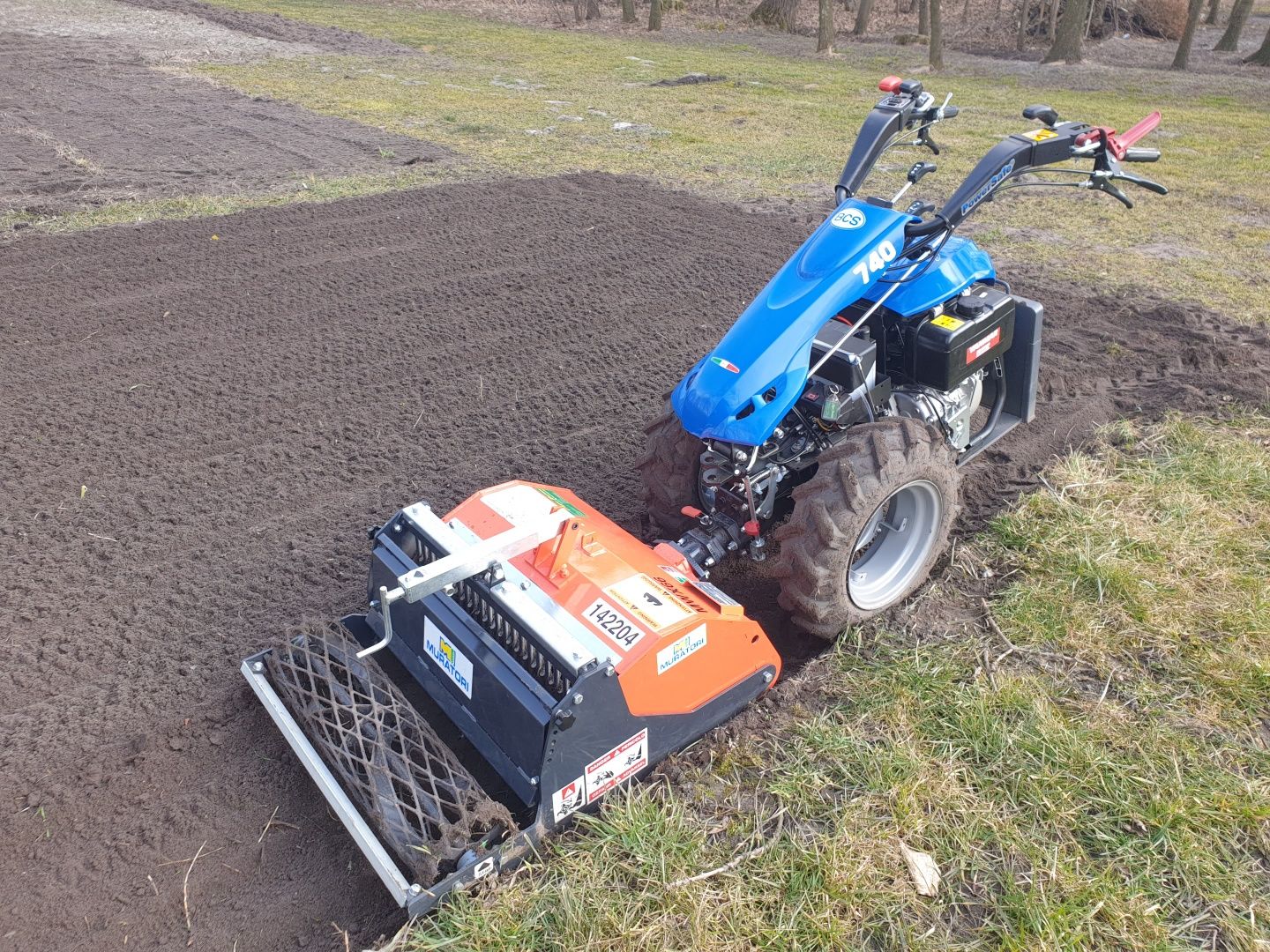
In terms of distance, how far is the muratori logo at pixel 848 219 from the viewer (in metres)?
3.60

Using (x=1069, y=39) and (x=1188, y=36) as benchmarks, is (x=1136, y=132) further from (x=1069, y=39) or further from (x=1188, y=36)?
(x=1069, y=39)

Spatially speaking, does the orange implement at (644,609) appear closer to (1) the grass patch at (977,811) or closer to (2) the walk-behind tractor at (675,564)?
(2) the walk-behind tractor at (675,564)

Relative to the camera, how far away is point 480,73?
49.3 feet

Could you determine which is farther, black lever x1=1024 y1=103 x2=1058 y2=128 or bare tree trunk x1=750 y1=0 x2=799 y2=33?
bare tree trunk x1=750 y1=0 x2=799 y2=33

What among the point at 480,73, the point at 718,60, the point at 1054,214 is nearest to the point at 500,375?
the point at 1054,214

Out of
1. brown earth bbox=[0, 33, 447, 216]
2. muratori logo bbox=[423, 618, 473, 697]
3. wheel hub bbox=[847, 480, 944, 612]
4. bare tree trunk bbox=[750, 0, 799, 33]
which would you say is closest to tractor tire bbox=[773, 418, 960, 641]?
wheel hub bbox=[847, 480, 944, 612]

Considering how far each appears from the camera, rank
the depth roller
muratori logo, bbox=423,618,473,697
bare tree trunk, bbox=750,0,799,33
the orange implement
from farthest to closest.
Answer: bare tree trunk, bbox=750,0,799,33 < muratori logo, bbox=423,618,473,697 < the orange implement < the depth roller

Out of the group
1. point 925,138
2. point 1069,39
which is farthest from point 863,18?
point 925,138

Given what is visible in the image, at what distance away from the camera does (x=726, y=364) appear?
11.1ft

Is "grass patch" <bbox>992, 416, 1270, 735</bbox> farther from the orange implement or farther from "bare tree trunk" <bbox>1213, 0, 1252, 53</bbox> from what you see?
"bare tree trunk" <bbox>1213, 0, 1252, 53</bbox>

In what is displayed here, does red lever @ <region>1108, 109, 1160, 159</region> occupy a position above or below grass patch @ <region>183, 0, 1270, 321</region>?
above

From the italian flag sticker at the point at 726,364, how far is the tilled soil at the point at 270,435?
44.3 inches

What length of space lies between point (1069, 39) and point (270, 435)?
17935mm

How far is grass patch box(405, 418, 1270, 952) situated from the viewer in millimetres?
2592
